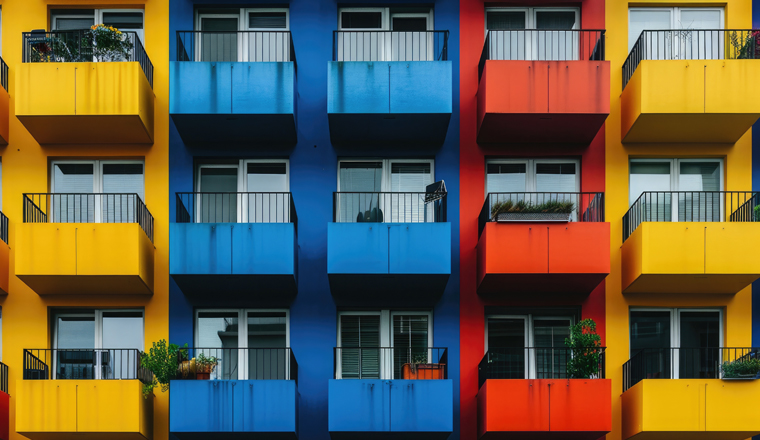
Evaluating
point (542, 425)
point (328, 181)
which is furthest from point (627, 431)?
point (328, 181)

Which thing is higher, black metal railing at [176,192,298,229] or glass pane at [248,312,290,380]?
black metal railing at [176,192,298,229]

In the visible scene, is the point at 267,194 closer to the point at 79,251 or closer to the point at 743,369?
the point at 79,251

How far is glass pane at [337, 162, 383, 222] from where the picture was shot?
72.5 ft

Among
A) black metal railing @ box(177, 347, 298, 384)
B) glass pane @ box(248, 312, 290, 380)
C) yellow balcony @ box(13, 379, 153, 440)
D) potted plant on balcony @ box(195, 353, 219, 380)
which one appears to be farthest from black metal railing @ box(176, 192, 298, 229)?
yellow balcony @ box(13, 379, 153, 440)

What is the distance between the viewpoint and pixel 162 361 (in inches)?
788

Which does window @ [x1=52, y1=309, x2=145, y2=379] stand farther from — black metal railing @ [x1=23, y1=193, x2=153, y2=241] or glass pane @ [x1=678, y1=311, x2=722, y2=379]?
glass pane @ [x1=678, y1=311, x2=722, y2=379]

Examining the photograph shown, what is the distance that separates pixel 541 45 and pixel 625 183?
4160mm

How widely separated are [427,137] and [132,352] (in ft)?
29.8

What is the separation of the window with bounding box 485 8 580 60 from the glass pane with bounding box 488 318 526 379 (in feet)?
22.3

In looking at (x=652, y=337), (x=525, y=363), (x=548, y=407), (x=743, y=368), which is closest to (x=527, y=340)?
(x=525, y=363)

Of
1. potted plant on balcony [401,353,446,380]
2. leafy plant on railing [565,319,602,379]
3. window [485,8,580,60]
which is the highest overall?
window [485,8,580,60]

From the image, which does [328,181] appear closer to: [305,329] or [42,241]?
[305,329]

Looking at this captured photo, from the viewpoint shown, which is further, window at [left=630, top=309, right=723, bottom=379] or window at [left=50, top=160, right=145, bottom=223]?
window at [left=50, top=160, right=145, bottom=223]

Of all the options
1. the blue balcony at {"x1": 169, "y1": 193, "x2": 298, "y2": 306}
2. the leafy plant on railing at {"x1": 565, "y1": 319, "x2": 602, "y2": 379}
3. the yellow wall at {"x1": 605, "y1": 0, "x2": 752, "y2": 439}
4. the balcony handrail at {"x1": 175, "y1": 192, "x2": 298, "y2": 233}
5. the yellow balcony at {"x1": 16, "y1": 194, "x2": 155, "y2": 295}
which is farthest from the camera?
the balcony handrail at {"x1": 175, "y1": 192, "x2": 298, "y2": 233}
